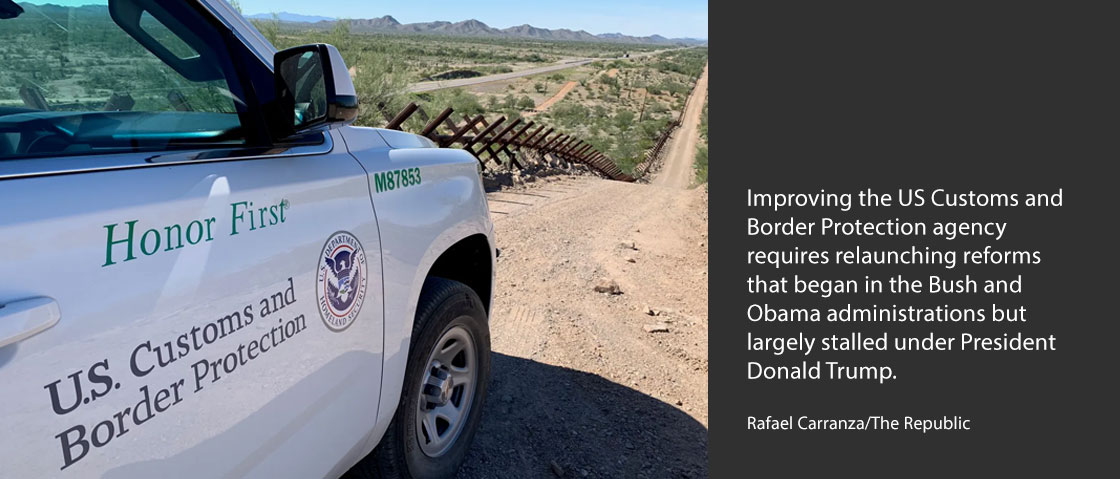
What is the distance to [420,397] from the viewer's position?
2783mm

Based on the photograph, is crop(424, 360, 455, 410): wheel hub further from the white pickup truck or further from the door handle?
the door handle

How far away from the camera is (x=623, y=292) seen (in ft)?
20.6

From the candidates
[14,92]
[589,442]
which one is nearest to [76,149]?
[14,92]

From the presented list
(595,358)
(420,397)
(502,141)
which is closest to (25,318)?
(420,397)

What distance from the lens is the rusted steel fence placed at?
11.0 m

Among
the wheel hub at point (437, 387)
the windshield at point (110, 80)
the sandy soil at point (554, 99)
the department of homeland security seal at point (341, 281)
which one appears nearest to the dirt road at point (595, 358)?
Result: the wheel hub at point (437, 387)

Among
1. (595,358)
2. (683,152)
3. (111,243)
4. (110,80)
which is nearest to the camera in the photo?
(111,243)

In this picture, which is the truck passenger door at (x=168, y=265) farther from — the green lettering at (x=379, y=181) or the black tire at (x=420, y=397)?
the black tire at (x=420, y=397)

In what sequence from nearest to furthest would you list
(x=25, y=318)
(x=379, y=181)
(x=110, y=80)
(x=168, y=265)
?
(x=25, y=318) → (x=168, y=265) → (x=110, y=80) → (x=379, y=181)

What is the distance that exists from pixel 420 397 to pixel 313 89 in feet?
4.15

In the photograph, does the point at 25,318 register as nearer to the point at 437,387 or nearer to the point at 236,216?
the point at 236,216

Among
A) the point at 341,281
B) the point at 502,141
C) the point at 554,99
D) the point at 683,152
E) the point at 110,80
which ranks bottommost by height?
the point at 341,281

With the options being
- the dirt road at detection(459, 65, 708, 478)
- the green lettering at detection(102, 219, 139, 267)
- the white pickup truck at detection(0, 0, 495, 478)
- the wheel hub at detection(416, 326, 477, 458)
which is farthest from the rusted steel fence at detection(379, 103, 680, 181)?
the green lettering at detection(102, 219, 139, 267)

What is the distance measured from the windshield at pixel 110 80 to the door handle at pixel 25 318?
1.44ft
